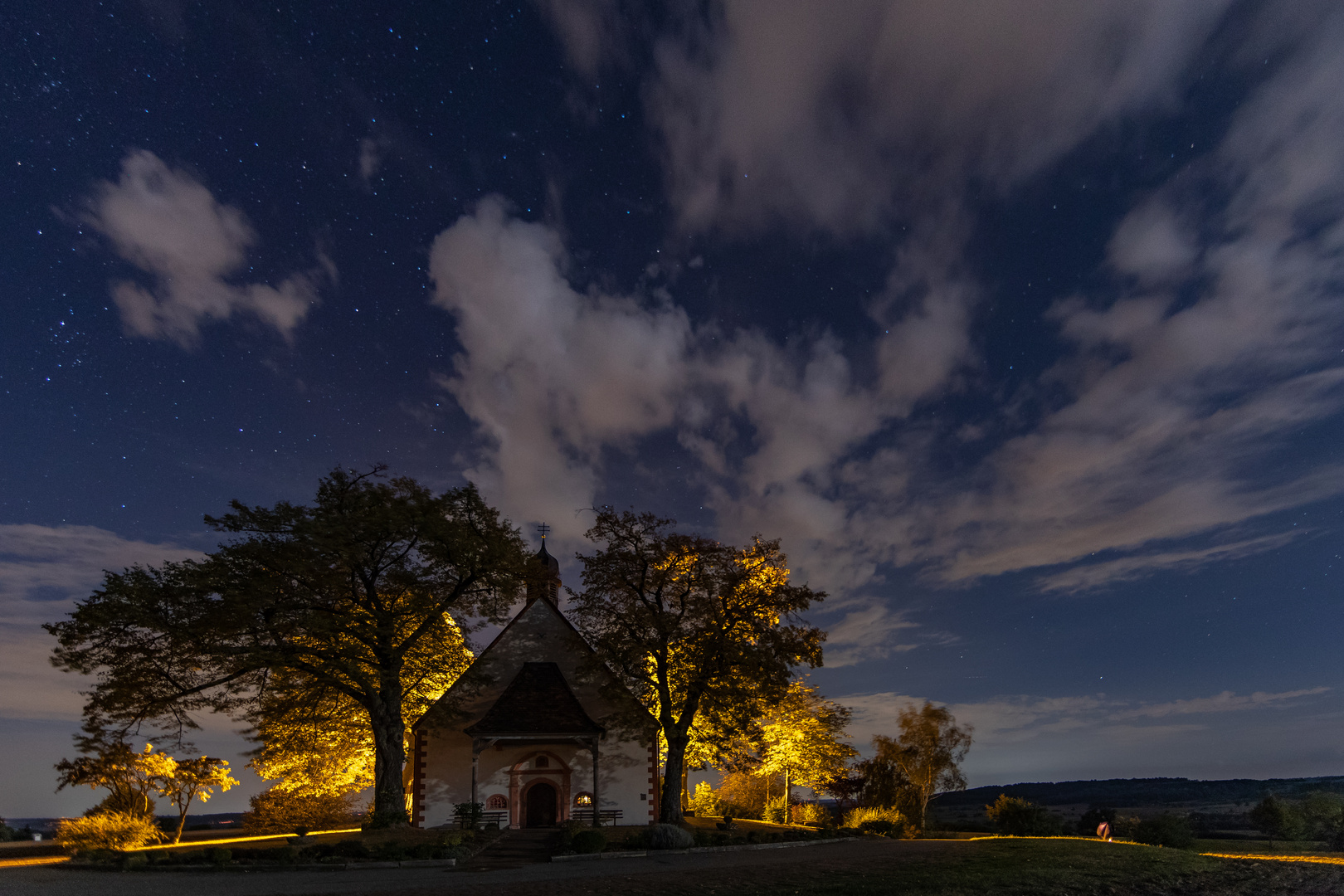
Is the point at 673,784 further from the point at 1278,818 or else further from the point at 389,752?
the point at 1278,818

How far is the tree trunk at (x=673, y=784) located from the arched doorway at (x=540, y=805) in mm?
5033

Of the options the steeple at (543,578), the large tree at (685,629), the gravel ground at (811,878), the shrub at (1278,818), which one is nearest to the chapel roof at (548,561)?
the steeple at (543,578)

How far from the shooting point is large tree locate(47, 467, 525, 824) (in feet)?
79.1

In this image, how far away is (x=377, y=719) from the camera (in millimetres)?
26781

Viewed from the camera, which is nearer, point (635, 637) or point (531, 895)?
point (531, 895)

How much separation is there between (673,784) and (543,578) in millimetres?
11734

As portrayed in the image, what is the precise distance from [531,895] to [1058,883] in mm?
9720

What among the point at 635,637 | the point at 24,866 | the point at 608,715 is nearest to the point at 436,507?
the point at 635,637

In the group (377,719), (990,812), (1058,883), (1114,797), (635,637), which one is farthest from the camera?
(1114,797)

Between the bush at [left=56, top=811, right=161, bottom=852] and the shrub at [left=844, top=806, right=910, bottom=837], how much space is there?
24.6m

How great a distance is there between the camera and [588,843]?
20891mm

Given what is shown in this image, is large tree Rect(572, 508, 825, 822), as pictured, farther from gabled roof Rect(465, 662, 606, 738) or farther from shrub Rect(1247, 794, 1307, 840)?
shrub Rect(1247, 794, 1307, 840)

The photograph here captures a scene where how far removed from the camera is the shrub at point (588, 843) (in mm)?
20797

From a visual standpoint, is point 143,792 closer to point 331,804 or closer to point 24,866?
point 24,866
